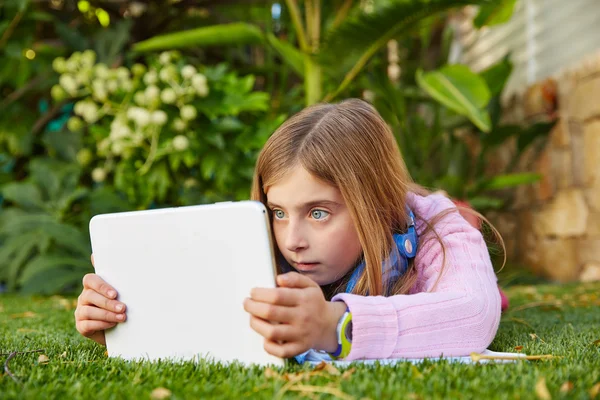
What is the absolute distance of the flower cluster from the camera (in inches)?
142

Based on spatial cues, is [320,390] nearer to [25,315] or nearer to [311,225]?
[311,225]

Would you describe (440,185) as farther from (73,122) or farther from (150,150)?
(73,122)

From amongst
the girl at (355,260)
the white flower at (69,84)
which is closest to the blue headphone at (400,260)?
the girl at (355,260)

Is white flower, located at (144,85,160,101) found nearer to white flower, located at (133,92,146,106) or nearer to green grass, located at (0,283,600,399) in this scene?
white flower, located at (133,92,146,106)

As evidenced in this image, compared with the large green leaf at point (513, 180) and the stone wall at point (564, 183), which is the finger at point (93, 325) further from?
the stone wall at point (564, 183)

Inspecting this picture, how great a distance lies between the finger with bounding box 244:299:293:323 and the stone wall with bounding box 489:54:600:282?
3300mm

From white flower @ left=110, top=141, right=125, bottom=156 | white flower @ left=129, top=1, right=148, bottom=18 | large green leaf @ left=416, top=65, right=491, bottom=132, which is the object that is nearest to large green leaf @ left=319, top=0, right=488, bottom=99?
large green leaf @ left=416, top=65, right=491, bottom=132

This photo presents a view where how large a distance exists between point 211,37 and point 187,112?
0.54 m

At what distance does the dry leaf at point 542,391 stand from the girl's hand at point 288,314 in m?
0.41

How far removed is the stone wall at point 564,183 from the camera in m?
4.04

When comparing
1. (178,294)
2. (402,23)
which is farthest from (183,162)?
(178,294)

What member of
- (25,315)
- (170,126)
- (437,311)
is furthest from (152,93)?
(437,311)

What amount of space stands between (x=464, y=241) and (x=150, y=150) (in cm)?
247

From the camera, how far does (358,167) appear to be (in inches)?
64.1
